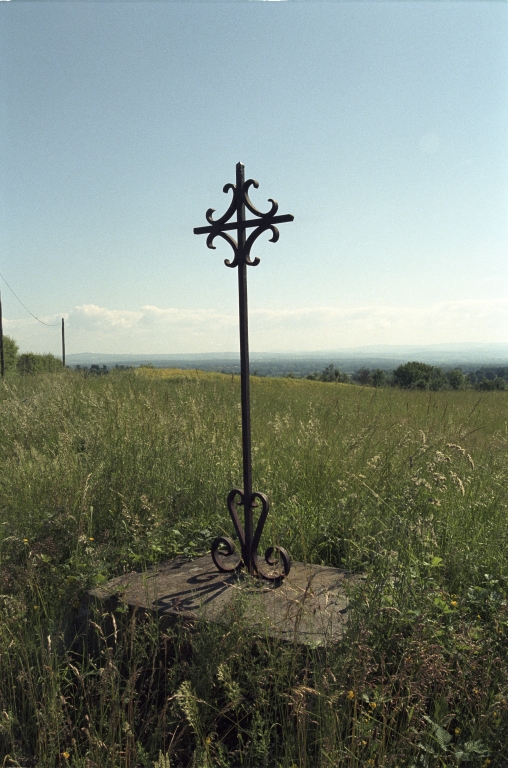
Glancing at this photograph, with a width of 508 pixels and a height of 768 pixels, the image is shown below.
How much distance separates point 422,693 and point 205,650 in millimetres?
810

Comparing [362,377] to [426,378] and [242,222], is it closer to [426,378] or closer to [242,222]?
[242,222]

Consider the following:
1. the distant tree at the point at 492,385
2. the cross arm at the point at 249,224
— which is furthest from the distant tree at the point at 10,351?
the cross arm at the point at 249,224

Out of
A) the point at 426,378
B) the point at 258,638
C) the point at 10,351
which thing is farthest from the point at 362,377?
the point at 10,351

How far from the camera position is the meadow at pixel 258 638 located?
1.88m

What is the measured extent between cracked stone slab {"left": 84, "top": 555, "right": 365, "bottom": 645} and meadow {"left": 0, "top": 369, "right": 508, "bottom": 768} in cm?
8

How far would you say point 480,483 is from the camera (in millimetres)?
4055

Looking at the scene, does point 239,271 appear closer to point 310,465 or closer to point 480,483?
point 310,465

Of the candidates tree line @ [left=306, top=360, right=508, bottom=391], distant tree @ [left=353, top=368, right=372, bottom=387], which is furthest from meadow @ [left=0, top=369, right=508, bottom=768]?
tree line @ [left=306, top=360, right=508, bottom=391]

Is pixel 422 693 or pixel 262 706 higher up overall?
pixel 422 693

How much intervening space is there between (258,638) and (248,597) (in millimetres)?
193

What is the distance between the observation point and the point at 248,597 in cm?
236

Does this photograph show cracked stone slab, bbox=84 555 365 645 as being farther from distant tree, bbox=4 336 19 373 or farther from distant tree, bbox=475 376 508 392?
distant tree, bbox=4 336 19 373

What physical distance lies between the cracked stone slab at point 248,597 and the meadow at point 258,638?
0.08 metres

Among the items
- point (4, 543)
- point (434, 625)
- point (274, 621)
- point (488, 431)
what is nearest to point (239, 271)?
point (274, 621)
